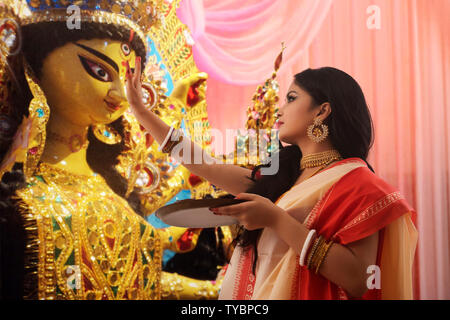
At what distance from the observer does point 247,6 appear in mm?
1581

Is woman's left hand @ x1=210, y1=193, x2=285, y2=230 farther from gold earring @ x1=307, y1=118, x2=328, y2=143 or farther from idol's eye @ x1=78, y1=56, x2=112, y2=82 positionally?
idol's eye @ x1=78, y1=56, x2=112, y2=82

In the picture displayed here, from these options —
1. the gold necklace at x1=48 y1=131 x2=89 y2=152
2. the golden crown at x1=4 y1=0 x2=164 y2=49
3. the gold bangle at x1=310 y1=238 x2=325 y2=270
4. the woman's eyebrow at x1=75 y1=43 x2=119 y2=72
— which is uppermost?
the golden crown at x1=4 y1=0 x2=164 y2=49

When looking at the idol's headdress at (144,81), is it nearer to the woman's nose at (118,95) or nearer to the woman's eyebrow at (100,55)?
the woman's eyebrow at (100,55)

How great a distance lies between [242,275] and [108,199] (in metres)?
0.49

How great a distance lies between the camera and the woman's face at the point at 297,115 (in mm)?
1118

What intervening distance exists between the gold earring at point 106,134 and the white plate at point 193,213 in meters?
0.42

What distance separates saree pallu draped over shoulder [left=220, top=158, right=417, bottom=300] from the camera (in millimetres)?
996

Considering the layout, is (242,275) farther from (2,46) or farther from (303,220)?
(2,46)

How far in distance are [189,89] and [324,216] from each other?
742 mm

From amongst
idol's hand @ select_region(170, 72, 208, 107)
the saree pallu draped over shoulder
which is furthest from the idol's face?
the saree pallu draped over shoulder

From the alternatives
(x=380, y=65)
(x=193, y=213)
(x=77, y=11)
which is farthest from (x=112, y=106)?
(x=380, y=65)

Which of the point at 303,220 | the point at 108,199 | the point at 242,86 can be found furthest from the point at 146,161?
the point at 303,220

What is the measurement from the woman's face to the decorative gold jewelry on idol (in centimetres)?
5

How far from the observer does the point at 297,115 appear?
1130 millimetres
